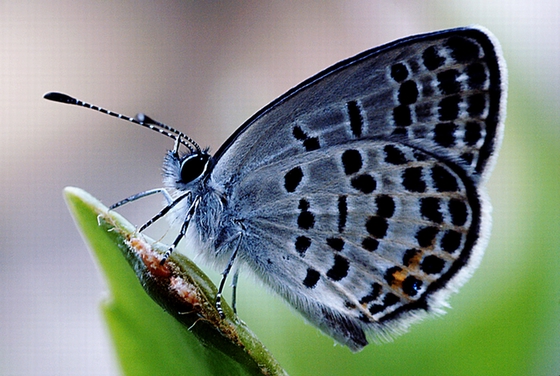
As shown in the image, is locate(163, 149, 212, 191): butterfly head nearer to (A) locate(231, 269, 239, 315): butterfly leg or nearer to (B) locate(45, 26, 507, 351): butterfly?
(B) locate(45, 26, 507, 351): butterfly

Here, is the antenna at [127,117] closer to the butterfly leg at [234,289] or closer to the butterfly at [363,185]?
the butterfly at [363,185]

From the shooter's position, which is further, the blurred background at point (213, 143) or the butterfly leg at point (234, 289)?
the butterfly leg at point (234, 289)

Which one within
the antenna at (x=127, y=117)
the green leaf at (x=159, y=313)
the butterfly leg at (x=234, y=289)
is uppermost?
the antenna at (x=127, y=117)

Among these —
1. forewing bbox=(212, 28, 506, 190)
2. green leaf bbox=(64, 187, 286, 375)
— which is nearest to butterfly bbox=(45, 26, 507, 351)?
forewing bbox=(212, 28, 506, 190)

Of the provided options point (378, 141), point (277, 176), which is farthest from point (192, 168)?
point (378, 141)

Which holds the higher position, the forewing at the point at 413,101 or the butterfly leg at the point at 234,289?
the forewing at the point at 413,101

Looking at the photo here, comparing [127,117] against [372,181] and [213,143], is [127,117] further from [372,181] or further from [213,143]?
[213,143]

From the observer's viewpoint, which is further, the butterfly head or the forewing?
the butterfly head

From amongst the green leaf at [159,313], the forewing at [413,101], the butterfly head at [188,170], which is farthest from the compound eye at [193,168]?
the green leaf at [159,313]
